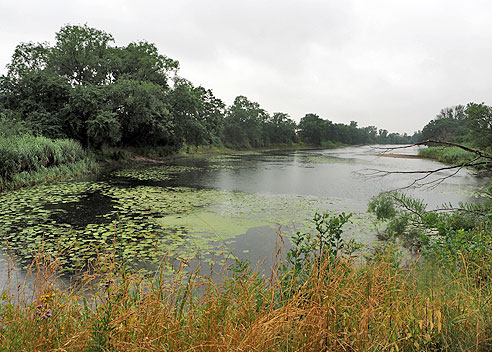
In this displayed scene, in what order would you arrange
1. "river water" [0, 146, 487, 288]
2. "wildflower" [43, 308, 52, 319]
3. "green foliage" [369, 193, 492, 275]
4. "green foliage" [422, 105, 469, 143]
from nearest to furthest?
1. "wildflower" [43, 308, 52, 319]
2. "green foliage" [369, 193, 492, 275]
3. "river water" [0, 146, 487, 288]
4. "green foliage" [422, 105, 469, 143]

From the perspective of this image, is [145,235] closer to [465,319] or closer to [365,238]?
[365,238]

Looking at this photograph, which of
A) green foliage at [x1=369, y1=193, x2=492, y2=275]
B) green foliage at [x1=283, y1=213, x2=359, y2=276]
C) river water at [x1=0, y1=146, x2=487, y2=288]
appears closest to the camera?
green foliage at [x1=283, y1=213, x2=359, y2=276]

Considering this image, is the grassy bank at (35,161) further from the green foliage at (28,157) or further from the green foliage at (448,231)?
the green foliage at (448,231)

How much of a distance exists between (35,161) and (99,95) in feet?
27.6

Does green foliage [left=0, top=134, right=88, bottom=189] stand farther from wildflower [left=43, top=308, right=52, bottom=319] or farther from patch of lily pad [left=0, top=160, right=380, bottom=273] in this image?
wildflower [left=43, top=308, right=52, bottom=319]

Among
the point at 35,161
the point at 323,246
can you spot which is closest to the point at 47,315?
the point at 323,246

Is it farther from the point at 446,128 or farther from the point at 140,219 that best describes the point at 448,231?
the point at 446,128

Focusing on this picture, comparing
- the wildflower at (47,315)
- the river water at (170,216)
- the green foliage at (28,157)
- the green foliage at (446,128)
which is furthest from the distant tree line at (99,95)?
the green foliage at (446,128)

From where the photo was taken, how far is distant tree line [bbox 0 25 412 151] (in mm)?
18219

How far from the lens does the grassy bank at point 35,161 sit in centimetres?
1055

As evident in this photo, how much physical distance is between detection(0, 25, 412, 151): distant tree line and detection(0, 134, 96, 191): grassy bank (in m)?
2.49

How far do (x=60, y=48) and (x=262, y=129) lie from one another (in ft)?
162

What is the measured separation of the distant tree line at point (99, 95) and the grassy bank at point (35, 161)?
2.49 metres

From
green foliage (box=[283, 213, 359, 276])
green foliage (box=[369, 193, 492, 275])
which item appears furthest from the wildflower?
green foliage (box=[369, 193, 492, 275])
